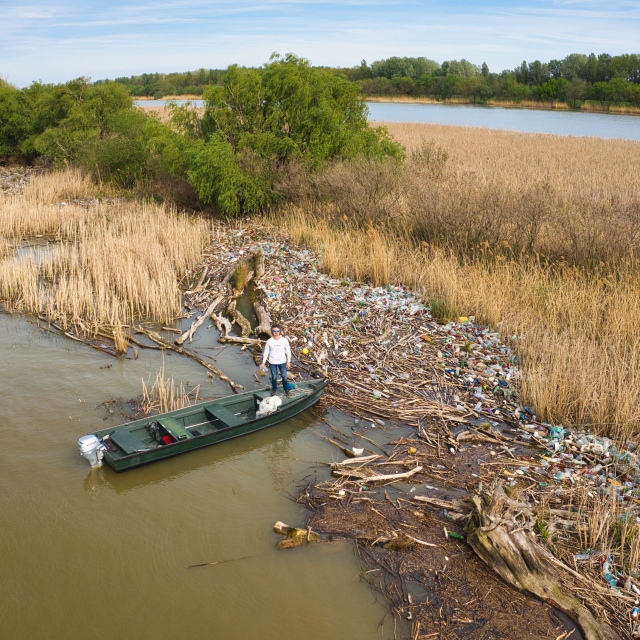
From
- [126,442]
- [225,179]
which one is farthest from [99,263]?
[126,442]

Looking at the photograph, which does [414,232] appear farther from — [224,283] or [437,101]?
[437,101]

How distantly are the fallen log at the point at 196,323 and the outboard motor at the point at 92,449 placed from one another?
166 inches

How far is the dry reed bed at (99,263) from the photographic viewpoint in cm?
1320

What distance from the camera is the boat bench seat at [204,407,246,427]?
8.74m

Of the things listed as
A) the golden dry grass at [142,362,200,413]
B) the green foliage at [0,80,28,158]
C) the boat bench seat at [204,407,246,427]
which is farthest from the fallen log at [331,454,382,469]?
the green foliage at [0,80,28,158]

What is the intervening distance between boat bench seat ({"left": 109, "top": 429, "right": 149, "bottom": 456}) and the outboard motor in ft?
0.67

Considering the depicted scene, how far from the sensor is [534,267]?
41.2 feet

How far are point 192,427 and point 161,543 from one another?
226cm

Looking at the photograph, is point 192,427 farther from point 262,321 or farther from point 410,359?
point 262,321

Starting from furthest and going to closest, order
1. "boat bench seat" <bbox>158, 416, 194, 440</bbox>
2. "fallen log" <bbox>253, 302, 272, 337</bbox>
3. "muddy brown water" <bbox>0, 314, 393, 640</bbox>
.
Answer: "fallen log" <bbox>253, 302, 272, 337</bbox> < "boat bench seat" <bbox>158, 416, 194, 440</bbox> < "muddy brown water" <bbox>0, 314, 393, 640</bbox>

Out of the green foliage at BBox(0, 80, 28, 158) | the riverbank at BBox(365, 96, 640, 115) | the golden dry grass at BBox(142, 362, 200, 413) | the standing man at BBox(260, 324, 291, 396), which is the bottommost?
the golden dry grass at BBox(142, 362, 200, 413)

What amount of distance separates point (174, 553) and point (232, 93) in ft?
55.0

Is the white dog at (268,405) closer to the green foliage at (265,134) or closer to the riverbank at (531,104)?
the green foliage at (265,134)

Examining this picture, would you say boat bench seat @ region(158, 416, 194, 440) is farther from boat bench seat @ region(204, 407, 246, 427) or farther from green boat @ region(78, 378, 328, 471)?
boat bench seat @ region(204, 407, 246, 427)
